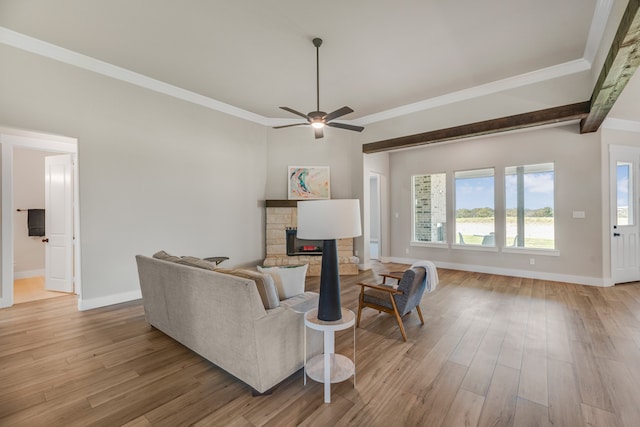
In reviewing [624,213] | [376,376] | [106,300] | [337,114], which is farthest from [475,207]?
[106,300]

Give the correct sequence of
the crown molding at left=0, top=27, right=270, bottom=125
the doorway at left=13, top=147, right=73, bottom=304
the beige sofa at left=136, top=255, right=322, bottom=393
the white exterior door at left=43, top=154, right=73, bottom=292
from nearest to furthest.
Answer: the beige sofa at left=136, top=255, right=322, bottom=393, the crown molding at left=0, top=27, right=270, bottom=125, the white exterior door at left=43, top=154, right=73, bottom=292, the doorway at left=13, top=147, right=73, bottom=304

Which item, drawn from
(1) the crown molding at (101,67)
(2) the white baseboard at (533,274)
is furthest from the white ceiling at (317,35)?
(2) the white baseboard at (533,274)

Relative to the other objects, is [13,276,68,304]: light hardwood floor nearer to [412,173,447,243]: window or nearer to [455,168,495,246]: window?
[412,173,447,243]: window

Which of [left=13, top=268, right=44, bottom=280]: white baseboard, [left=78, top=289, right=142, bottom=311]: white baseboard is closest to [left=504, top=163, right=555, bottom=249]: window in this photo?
[left=78, top=289, right=142, bottom=311]: white baseboard

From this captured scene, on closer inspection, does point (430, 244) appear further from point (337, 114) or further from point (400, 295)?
point (337, 114)

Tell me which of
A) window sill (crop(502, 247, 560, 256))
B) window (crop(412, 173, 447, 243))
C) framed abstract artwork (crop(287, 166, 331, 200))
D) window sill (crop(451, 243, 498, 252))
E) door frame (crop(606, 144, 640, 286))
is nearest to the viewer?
door frame (crop(606, 144, 640, 286))

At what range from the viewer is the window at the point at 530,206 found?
17.1ft

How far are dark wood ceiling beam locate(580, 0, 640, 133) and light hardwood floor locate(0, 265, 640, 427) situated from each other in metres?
2.64

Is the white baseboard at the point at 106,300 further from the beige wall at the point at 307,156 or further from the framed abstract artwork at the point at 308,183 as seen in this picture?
the framed abstract artwork at the point at 308,183

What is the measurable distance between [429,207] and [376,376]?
16.8 ft

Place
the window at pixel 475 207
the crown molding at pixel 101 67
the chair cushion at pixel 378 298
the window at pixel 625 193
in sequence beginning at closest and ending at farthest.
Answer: the chair cushion at pixel 378 298
the crown molding at pixel 101 67
the window at pixel 625 193
the window at pixel 475 207

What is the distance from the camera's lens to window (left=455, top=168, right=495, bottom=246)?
230 inches

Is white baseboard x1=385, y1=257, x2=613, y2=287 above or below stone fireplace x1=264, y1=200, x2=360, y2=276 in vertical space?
below

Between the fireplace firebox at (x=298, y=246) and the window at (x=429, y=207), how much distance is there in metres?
2.57
